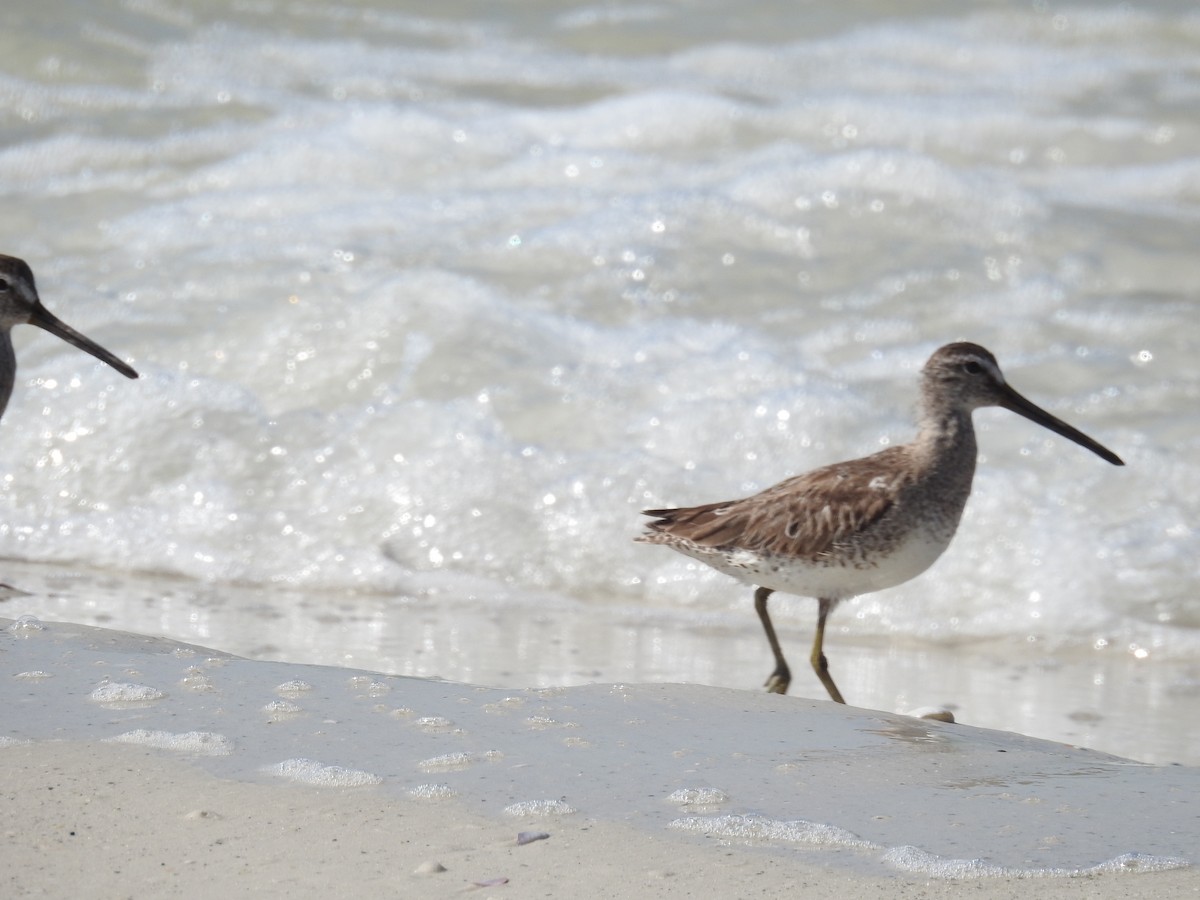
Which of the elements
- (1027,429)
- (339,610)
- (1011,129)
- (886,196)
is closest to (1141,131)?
(1011,129)

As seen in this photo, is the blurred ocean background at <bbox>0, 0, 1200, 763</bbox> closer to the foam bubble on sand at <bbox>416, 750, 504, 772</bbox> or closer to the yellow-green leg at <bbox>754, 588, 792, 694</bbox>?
the yellow-green leg at <bbox>754, 588, 792, 694</bbox>

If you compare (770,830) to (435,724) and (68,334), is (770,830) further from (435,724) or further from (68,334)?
(68,334)

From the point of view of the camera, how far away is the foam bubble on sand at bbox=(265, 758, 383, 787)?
359 centimetres

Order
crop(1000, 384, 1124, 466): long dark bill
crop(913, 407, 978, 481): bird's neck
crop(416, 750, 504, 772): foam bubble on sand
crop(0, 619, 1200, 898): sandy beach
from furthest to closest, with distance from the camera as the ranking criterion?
crop(1000, 384, 1124, 466): long dark bill
crop(913, 407, 978, 481): bird's neck
crop(416, 750, 504, 772): foam bubble on sand
crop(0, 619, 1200, 898): sandy beach

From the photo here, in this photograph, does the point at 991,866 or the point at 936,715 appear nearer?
the point at 991,866

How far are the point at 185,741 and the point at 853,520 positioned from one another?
2312 millimetres

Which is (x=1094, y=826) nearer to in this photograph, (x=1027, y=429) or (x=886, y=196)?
(x=1027, y=429)

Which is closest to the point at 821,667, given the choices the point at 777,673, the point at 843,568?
the point at 777,673

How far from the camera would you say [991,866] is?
3287mm

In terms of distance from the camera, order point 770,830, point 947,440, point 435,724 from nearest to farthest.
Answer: point 770,830, point 435,724, point 947,440

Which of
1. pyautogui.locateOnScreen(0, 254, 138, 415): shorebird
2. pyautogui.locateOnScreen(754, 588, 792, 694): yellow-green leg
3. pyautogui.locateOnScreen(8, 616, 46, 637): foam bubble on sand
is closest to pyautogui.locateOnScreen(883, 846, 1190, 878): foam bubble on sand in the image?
pyautogui.locateOnScreen(754, 588, 792, 694): yellow-green leg

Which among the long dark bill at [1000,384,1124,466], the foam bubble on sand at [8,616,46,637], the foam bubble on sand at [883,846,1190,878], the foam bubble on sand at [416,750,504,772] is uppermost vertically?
the long dark bill at [1000,384,1124,466]

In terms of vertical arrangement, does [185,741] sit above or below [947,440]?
below

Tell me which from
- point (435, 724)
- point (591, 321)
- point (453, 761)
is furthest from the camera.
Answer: point (591, 321)
